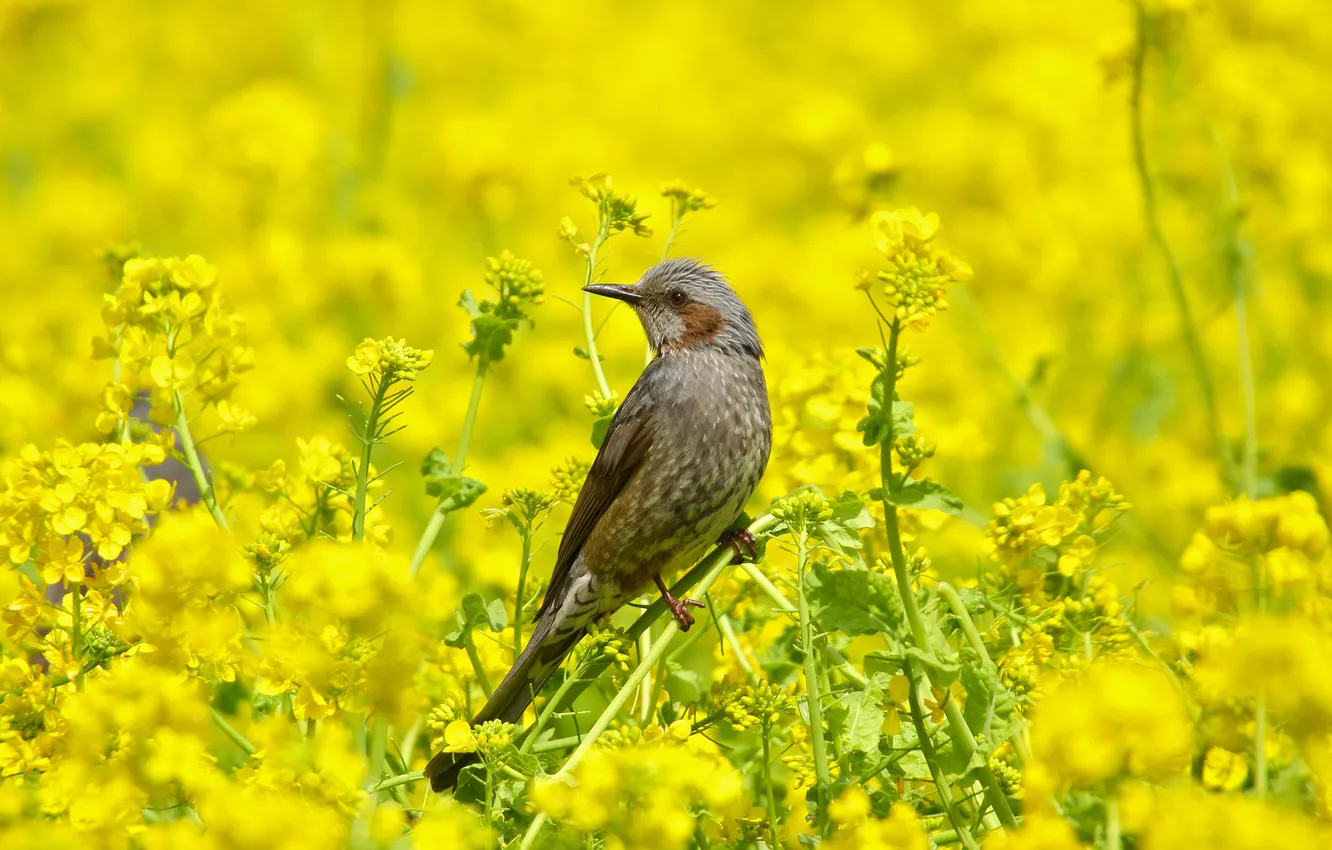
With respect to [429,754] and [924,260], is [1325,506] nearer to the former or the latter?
[924,260]

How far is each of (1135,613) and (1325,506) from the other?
1.41m

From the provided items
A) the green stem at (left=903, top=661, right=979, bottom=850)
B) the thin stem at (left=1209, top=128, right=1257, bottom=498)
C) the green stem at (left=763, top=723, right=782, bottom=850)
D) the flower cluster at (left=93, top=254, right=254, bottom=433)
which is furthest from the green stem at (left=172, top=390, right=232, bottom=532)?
the thin stem at (left=1209, top=128, right=1257, bottom=498)

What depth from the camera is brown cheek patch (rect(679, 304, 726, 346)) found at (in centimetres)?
433

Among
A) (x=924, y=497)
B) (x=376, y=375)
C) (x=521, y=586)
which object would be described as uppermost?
(x=376, y=375)

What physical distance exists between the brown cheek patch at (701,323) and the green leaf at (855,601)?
168cm

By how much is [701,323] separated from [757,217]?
627 centimetres

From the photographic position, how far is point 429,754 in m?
3.51

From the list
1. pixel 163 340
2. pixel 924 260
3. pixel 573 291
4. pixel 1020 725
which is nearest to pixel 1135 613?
pixel 1020 725

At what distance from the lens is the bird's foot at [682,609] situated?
315cm

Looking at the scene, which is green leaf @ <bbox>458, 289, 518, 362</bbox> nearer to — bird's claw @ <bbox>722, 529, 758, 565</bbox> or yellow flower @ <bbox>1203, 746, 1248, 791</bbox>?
bird's claw @ <bbox>722, 529, 758, 565</bbox>

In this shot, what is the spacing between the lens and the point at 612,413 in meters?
3.56

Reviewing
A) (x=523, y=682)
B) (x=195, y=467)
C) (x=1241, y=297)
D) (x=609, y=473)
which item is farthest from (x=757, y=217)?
(x=195, y=467)

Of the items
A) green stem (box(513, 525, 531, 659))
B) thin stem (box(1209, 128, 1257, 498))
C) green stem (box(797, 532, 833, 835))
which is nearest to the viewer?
green stem (box(797, 532, 833, 835))

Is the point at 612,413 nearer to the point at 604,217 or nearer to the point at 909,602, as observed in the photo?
the point at 604,217
